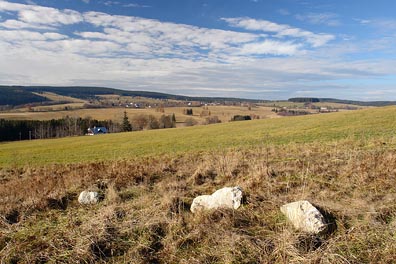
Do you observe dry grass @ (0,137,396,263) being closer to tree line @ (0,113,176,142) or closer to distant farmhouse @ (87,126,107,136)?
tree line @ (0,113,176,142)

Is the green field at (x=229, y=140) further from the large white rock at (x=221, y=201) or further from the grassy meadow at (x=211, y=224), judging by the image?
the large white rock at (x=221, y=201)

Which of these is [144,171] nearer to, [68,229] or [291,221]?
[68,229]

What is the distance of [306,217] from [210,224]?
1.57 metres

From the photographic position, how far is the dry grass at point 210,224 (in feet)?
14.2

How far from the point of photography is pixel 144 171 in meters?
10.0

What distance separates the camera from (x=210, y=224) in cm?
517

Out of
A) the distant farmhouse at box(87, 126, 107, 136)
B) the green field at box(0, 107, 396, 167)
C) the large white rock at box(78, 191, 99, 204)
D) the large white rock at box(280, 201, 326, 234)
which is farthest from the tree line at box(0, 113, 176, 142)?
the large white rock at box(280, 201, 326, 234)

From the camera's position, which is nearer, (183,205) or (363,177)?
(183,205)

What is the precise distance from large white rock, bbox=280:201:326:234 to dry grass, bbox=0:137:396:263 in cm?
16

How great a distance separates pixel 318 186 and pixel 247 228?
2836mm

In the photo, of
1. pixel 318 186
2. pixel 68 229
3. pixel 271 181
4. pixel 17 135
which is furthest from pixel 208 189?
pixel 17 135

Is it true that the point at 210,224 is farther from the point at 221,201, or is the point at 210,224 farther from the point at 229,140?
the point at 229,140

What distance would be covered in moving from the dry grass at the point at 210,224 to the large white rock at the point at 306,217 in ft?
0.51

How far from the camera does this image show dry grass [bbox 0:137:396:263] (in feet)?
14.2
